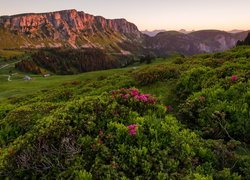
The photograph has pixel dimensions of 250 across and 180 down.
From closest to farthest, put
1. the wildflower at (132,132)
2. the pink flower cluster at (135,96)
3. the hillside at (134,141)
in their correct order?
the hillside at (134,141) → the wildflower at (132,132) → the pink flower cluster at (135,96)

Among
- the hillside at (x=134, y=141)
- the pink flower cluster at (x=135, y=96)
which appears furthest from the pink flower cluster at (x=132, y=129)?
the pink flower cluster at (x=135, y=96)

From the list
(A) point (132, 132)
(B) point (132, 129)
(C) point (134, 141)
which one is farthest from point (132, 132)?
(C) point (134, 141)

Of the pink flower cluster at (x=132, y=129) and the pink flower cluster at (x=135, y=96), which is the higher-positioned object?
the pink flower cluster at (x=135, y=96)

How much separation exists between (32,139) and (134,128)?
3.58 m

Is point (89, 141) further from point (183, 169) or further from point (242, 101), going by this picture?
point (242, 101)

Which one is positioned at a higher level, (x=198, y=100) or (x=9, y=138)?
(x=198, y=100)

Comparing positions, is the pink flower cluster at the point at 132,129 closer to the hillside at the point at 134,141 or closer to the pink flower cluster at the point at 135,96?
the hillside at the point at 134,141

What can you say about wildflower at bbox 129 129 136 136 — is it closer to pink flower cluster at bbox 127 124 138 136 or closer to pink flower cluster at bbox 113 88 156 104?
pink flower cluster at bbox 127 124 138 136

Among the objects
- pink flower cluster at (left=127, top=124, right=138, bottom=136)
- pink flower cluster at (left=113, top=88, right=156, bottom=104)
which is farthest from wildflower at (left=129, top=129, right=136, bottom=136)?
pink flower cluster at (left=113, top=88, right=156, bottom=104)

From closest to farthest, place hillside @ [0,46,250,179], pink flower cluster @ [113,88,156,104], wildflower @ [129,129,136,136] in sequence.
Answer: hillside @ [0,46,250,179] → wildflower @ [129,129,136,136] → pink flower cluster @ [113,88,156,104]

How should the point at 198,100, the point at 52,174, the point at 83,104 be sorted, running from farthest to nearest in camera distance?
the point at 198,100
the point at 83,104
the point at 52,174

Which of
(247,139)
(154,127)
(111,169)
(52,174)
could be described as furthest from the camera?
(247,139)

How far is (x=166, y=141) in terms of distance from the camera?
26.6ft

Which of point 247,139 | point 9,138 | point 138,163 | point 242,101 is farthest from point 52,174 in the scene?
point 242,101
